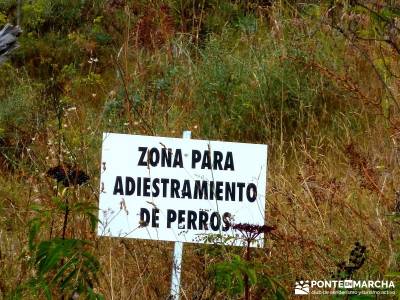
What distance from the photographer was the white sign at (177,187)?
10.3 ft

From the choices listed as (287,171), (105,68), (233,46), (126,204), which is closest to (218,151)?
(126,204)

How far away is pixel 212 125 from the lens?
5.22 meters

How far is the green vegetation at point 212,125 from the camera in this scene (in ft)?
10.1

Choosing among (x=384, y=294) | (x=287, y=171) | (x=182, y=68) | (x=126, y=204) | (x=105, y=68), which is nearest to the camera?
(x=384, y=294)

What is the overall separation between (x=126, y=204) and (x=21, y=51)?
393cm

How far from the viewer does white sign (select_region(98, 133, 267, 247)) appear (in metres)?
3.14

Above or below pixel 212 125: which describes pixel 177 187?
below

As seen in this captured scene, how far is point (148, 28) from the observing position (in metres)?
6.50

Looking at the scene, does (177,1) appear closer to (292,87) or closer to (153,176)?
(292,87)

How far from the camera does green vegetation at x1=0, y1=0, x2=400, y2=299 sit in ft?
10.1

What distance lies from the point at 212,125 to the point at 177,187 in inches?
82.0

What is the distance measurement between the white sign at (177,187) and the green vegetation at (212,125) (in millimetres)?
115

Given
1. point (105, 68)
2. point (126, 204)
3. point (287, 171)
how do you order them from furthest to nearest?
1. point (105, 68)
2. point (287, 171)
3. point (126, 204)

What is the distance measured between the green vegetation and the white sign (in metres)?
0.12
